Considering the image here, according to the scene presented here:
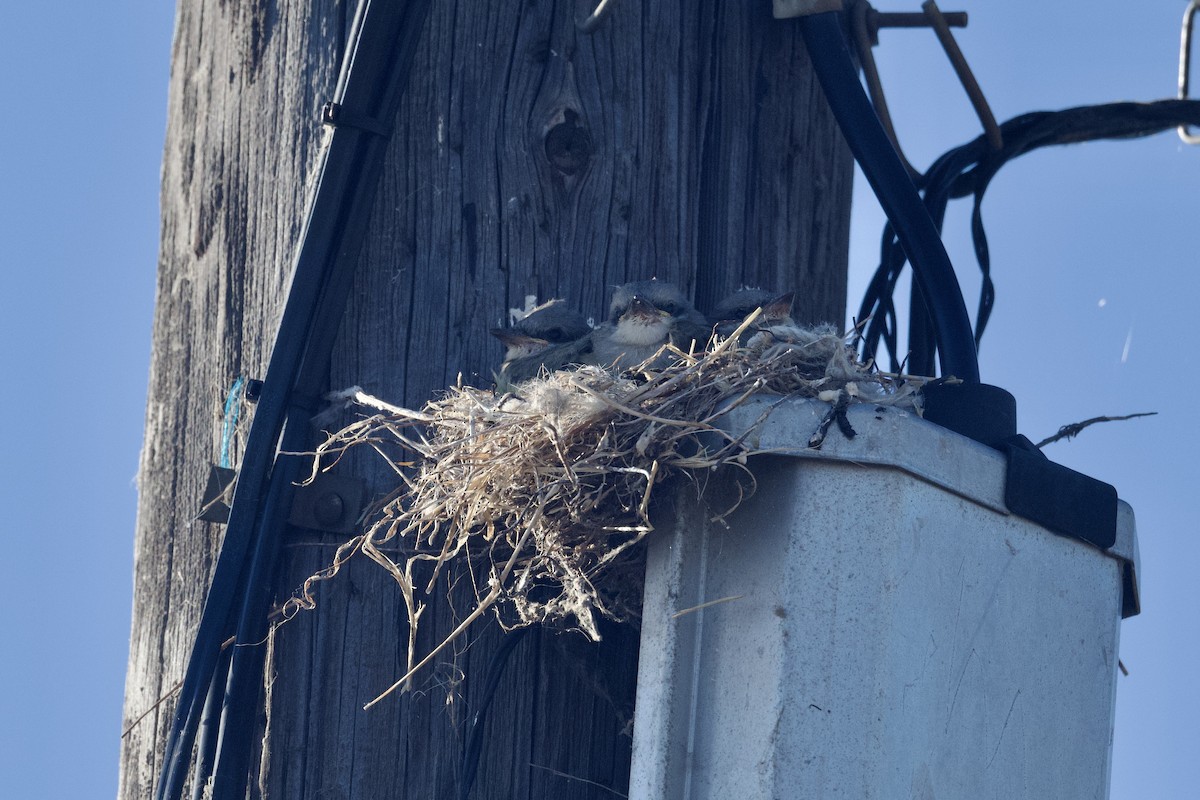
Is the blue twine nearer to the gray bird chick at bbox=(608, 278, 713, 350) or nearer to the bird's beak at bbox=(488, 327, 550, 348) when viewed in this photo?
the bird's beak at bbox=(488, 327, 550, 348)

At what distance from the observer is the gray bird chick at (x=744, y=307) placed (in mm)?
3146

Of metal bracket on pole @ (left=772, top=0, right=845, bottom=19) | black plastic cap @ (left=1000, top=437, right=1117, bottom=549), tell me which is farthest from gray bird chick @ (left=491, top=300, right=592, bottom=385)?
black plastic cap @ (left=1000, top=437, right=1117, bottom=549)

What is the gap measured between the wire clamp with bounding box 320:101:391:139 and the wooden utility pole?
0.11 m

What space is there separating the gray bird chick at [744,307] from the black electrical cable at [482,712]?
0.80m

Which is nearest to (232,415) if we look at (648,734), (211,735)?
(211,735)

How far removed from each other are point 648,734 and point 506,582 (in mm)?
511

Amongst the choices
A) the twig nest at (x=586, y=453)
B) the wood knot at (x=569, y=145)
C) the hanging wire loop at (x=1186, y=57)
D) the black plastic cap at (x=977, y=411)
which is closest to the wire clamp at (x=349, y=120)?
the wood knot at (x=569, y=145)

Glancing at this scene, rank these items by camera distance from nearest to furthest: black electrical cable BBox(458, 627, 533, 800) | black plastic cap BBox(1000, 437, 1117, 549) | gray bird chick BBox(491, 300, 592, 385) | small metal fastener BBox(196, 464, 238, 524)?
black plastic cap BBox(1000, 437, 1117, 549), black electrical cable BBox(458, 627, 533, 800), small metal fastener BBox(196, 464, 238, 524), gray bird chick BBox(491, 300, 592, 385)


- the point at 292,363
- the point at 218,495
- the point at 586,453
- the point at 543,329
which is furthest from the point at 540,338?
the point at 586,453

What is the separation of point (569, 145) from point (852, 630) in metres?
1.35

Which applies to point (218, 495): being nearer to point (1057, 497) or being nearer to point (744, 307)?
point (744, 307)

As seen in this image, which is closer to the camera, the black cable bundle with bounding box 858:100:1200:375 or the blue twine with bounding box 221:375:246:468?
the blue twine with bounding box 221:375:246:468

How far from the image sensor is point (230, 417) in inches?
118

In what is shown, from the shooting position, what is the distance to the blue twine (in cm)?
300
